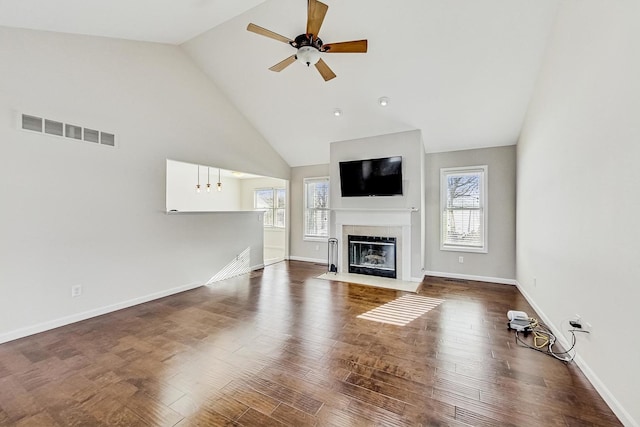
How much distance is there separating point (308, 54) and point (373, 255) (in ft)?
12.6

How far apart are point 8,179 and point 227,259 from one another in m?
3.11

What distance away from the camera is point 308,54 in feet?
9.34

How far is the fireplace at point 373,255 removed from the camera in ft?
17.1

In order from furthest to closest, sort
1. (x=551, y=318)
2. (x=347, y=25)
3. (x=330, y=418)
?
(x=347, y=25)
(x=551, y=318)
(x=330, y=418)

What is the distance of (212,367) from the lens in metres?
2.27

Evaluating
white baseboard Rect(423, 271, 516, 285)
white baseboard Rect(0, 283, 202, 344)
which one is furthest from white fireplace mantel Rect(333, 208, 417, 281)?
white baseboard Rect(0, 283, 202, 344)

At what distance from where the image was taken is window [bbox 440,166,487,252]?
5160mm

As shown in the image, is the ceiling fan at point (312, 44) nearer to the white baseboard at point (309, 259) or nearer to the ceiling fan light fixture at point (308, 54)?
the ceiling fan light fixture at point (308, 54)

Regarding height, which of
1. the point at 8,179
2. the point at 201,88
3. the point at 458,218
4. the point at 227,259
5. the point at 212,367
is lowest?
the point at 212,367

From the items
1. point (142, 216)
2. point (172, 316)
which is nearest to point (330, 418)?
point (172, 316)

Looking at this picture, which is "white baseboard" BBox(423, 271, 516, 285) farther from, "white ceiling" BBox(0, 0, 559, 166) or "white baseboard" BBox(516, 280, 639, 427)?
"white ceiling" BBox(0, 0, 559, 166)

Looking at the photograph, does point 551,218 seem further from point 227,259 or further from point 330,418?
point 227,259

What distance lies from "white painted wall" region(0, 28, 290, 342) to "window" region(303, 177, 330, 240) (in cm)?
276

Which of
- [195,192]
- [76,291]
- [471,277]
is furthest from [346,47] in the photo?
[195,192]
